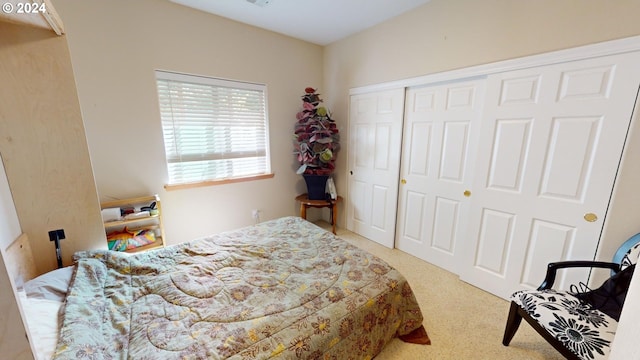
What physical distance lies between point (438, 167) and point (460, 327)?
1.41 metres

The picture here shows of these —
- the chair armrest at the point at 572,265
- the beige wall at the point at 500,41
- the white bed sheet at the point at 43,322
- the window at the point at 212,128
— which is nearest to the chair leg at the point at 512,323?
the chair armrest at the point at 572,265

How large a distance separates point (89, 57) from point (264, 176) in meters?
Answer: 1.92

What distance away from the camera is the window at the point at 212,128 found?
241 centimetres

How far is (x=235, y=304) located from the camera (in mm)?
1231

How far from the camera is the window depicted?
2409 mm

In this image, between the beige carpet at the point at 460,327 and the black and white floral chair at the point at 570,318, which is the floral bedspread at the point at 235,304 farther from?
the black and white floral chair at the point at 570,318

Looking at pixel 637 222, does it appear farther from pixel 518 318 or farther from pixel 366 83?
pixel 366 83

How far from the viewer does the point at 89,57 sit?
1.94 meters

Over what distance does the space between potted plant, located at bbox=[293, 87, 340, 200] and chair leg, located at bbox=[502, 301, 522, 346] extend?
215 centimetres

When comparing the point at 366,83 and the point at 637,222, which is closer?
the point at 637,222

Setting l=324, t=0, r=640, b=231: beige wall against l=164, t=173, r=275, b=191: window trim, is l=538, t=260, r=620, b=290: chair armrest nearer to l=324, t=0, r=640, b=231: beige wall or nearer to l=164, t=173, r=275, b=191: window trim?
l=324, t=0, r=640, b=231: beige wall

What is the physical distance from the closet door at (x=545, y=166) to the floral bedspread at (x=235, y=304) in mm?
1093

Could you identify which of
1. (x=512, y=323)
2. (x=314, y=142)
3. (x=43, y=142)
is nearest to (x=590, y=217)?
(x=512, y=323)

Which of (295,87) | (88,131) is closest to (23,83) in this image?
(88,131)
